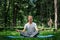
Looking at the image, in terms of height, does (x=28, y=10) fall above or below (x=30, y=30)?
above

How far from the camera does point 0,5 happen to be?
25281 millimetres

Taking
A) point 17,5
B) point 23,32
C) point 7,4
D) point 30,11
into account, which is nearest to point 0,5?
point 7,4

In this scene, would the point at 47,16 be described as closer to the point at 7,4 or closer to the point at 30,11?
the point at 30,11

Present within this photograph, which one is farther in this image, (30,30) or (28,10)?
(28,10)

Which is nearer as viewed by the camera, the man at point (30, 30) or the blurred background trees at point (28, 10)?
the man at point (30, 30)

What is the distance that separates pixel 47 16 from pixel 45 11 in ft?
2.59

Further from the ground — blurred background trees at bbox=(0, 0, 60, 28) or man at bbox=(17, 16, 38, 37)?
blurred background trees at bbox=(0, 0, 60, 28)

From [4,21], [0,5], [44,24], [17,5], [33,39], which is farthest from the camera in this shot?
[44,24]

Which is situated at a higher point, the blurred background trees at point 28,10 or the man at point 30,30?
the blurred background trees at point 28,10

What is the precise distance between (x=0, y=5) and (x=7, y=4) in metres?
1.32

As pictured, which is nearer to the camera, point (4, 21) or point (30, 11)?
point (4, 21)

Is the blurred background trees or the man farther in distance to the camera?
the blurred background trees

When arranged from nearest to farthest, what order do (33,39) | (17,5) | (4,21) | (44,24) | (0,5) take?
(33,39), (4,21), (0,5), (17,5), (44,24)

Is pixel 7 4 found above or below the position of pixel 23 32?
above
